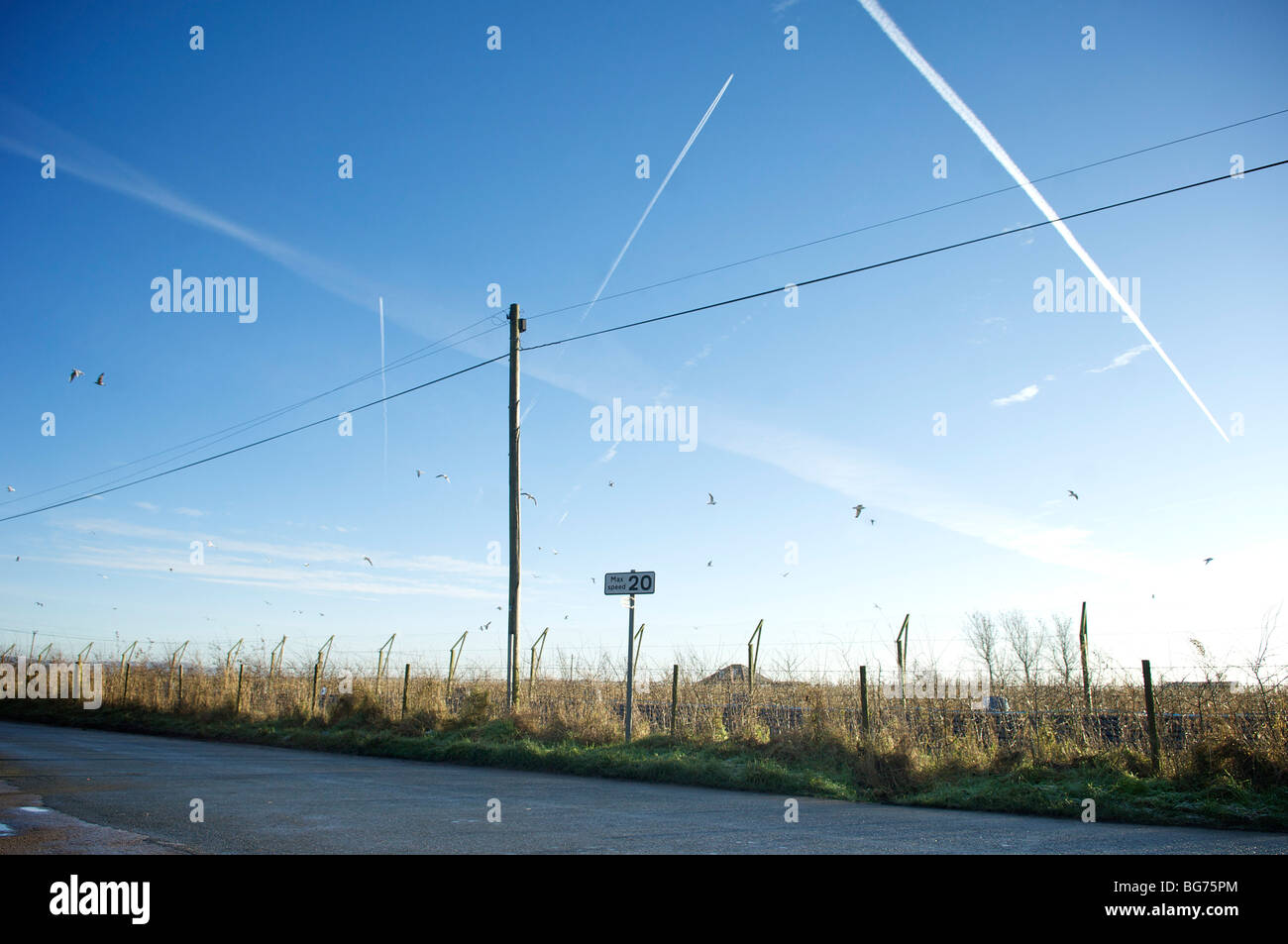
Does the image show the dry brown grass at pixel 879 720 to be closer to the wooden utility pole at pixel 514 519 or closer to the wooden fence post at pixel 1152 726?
the wooden fence post at pixel 1152 726

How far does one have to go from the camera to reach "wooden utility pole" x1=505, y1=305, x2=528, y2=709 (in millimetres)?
17875

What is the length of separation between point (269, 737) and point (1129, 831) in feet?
62.1

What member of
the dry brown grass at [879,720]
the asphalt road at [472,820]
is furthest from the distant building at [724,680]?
the asphalt road at [472,820]

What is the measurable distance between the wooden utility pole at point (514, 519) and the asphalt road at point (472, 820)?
5.08 m

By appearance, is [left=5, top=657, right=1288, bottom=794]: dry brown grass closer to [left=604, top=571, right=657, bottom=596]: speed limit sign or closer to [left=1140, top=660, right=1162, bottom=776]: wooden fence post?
[left=1140, top=660, right=1162, bottom=776]: wooden fence post

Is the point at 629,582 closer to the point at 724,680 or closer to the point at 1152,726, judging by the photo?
the point at 724,680

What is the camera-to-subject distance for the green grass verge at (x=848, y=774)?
30.3ft

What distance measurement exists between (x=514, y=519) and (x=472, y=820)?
37.0ft

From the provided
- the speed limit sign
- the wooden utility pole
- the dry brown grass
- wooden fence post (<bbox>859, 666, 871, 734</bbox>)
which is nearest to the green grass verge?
the dry brown grass

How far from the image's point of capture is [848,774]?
11.8 m

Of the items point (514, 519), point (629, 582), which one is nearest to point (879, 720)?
point (629, 582)
